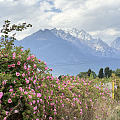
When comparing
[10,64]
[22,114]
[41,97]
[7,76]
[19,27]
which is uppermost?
[19,27]

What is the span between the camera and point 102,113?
5211 mm

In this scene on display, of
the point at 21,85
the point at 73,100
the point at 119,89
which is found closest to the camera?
the point at 21,85

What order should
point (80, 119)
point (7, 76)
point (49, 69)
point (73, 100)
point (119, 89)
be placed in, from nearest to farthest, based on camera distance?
point (7, 76) → point (49, 69) → point (80, 119) → point (73, 100) → point (119, 89)

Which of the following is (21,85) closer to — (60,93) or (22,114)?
(22,114)

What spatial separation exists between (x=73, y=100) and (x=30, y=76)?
6.43 ft

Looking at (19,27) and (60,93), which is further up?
(19,27)

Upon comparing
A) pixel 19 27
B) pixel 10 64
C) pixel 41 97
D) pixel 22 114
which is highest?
pixel 19 27

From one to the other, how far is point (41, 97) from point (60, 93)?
1.34m

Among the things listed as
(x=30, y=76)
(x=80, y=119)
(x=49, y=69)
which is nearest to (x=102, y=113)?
(x=80, y=119)

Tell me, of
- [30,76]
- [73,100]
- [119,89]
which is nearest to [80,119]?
[73,100]

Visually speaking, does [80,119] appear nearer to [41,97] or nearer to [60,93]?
[60,93]

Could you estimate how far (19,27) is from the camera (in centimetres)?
417

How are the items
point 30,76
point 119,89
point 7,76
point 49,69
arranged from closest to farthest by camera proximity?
point 7,76 < point 30,76 < point 49,69 < point 119,89

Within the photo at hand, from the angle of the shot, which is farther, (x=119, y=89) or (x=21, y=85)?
(x=119, y=89)
